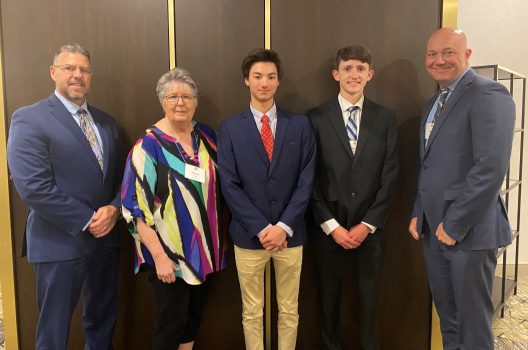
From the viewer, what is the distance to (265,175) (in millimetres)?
1992

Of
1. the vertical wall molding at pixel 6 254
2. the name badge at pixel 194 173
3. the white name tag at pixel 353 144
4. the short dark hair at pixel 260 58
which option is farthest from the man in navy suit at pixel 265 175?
the vertical wall molding at pixel 6 254

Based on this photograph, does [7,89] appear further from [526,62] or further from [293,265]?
[526,62]

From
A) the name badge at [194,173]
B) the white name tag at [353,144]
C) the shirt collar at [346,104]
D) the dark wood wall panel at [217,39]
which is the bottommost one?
the name badge at [194,173]

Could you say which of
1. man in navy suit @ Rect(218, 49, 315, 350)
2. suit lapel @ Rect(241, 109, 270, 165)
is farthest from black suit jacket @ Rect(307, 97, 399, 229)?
suit lapel @ Rect(241, 109, 270, 165)

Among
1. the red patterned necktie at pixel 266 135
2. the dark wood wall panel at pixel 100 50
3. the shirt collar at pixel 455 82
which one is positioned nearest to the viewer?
the shirt collar at pixel 455 82

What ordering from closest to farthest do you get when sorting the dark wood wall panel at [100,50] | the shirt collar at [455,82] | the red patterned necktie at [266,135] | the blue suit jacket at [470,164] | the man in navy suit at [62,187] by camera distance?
the blue suit jacket at [470,164] < the man in navy suit at [62,187] < the shirt collar at [455,82] < the red patterned necktie at [266,135] < the dark wood wall panel at [100,50]

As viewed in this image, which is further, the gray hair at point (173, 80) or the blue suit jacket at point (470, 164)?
the gray hair at point (173, 80)

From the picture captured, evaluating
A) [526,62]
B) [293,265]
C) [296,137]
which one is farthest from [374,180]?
[526,62]

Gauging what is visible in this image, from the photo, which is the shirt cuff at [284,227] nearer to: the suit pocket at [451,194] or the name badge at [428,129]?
the suit pocket at [451,194]

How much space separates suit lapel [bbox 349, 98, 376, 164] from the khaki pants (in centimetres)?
62

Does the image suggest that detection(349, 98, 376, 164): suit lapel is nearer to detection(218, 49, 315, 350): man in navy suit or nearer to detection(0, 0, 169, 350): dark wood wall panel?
detection(218, 49, 315, 350): man in navy suit

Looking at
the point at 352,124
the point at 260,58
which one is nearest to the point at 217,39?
the point at 260,58

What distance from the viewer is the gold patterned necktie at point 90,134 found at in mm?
1986

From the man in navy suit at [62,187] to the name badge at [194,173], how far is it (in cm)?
46
